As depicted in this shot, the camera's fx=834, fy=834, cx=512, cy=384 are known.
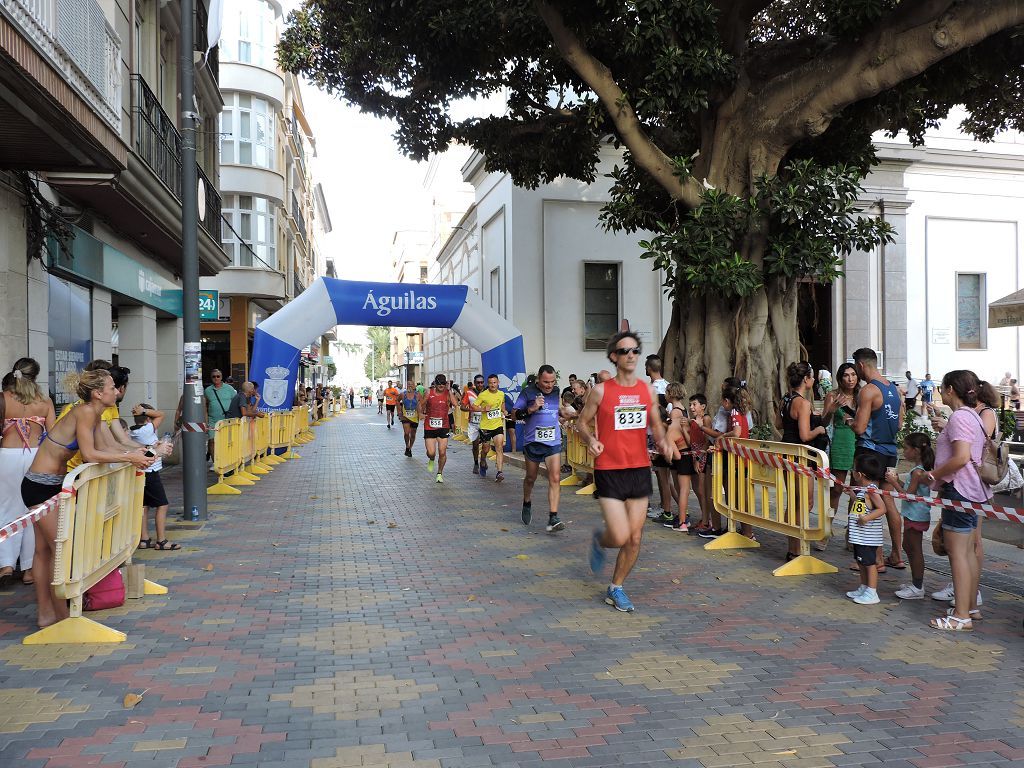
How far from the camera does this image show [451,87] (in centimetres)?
1479

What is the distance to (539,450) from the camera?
9.77m

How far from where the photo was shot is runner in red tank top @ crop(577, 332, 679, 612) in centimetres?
620

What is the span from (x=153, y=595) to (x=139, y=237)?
34.1 feet

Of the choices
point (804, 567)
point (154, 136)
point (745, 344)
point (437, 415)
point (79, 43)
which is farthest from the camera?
point (437, 415)

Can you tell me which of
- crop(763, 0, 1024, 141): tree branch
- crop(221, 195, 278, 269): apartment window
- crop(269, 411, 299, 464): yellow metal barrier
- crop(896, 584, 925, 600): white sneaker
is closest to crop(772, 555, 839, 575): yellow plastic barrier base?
crop(896, 584, 925, 600): white sneaker

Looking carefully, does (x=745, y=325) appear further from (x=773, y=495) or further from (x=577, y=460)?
(x=773, y=495)

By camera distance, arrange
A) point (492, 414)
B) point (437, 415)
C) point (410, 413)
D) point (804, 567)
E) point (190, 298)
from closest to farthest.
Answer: point (804, 567) < point (190, 298) < point (492, 414) < point (437, 415) < point (410, 413)

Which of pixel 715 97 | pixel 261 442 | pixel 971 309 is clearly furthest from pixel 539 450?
pixel 971 309

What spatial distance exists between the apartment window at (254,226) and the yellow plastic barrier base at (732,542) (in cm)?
2352

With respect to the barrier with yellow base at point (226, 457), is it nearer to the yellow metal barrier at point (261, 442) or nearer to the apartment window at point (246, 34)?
the yellow metal barrier at point (261, 442)

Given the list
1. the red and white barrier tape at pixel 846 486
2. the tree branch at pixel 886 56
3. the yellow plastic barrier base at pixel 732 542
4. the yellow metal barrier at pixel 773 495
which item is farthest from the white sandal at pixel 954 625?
the tree branch at pixel 886 56

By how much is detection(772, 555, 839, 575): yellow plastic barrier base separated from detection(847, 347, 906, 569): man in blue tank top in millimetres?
487

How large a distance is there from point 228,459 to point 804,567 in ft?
30.8

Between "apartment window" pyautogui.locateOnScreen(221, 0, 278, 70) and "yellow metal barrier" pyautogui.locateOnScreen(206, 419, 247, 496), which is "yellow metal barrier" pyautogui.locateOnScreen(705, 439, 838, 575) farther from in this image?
"apartment window" pyautogui.locateOnScreen(221, 0, 278, 70)
